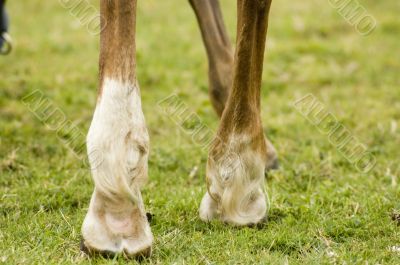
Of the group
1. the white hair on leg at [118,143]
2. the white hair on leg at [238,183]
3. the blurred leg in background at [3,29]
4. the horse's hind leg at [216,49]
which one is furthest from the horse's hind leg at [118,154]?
the blurred leg in background at [3,29]

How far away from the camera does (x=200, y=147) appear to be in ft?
15.7

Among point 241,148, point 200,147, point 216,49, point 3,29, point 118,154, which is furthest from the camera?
point 3,29

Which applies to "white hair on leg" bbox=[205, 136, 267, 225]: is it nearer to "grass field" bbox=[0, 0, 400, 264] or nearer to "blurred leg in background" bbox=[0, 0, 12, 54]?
"grass field" bbox=[0, 0, 400, 264]

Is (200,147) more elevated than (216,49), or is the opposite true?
(216,49)

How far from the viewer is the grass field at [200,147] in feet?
9.95

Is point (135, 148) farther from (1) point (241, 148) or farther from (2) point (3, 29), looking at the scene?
(2) point (3, 29)

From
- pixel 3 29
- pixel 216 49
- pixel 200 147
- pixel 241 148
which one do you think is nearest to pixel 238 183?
pixel 241 148

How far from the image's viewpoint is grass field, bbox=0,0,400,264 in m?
3.03

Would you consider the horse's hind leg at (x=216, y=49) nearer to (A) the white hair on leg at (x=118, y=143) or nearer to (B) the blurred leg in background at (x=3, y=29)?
(A) the white hair on leg at (x=118, y=143)

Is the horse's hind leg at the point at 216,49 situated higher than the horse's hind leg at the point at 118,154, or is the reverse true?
the horse's hind leg at the point at 216,49

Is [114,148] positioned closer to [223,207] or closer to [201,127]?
[223,207]

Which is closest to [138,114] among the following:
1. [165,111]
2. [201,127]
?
[201,127]

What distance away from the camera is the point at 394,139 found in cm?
509

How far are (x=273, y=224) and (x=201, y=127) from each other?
6.20ft
